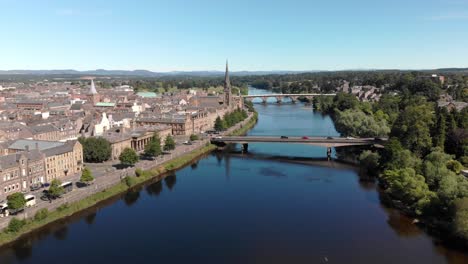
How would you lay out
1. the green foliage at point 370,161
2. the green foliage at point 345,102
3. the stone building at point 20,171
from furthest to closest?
the green foliage at point 345,102, the green foliage at point 370,161, the stone building at point 20,171

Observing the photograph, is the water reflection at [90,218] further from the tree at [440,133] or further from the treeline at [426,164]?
the tree at [440,133]

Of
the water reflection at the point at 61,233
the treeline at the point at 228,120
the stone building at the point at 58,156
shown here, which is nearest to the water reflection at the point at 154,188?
the stone building at the point at 58,156

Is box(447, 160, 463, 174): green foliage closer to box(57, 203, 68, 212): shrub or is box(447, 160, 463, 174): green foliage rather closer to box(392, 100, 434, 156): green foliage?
box(392, 100, 434, 156): green foliage

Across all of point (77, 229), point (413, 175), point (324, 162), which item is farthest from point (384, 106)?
point (77, 229)

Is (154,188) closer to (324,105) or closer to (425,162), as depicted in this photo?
(425,162)

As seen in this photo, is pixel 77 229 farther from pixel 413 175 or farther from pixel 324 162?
pixel 324 162

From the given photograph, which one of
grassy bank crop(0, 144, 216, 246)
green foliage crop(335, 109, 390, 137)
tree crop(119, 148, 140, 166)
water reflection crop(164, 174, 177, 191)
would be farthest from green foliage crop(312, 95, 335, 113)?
tree crop(119, 148, 140, 166)
